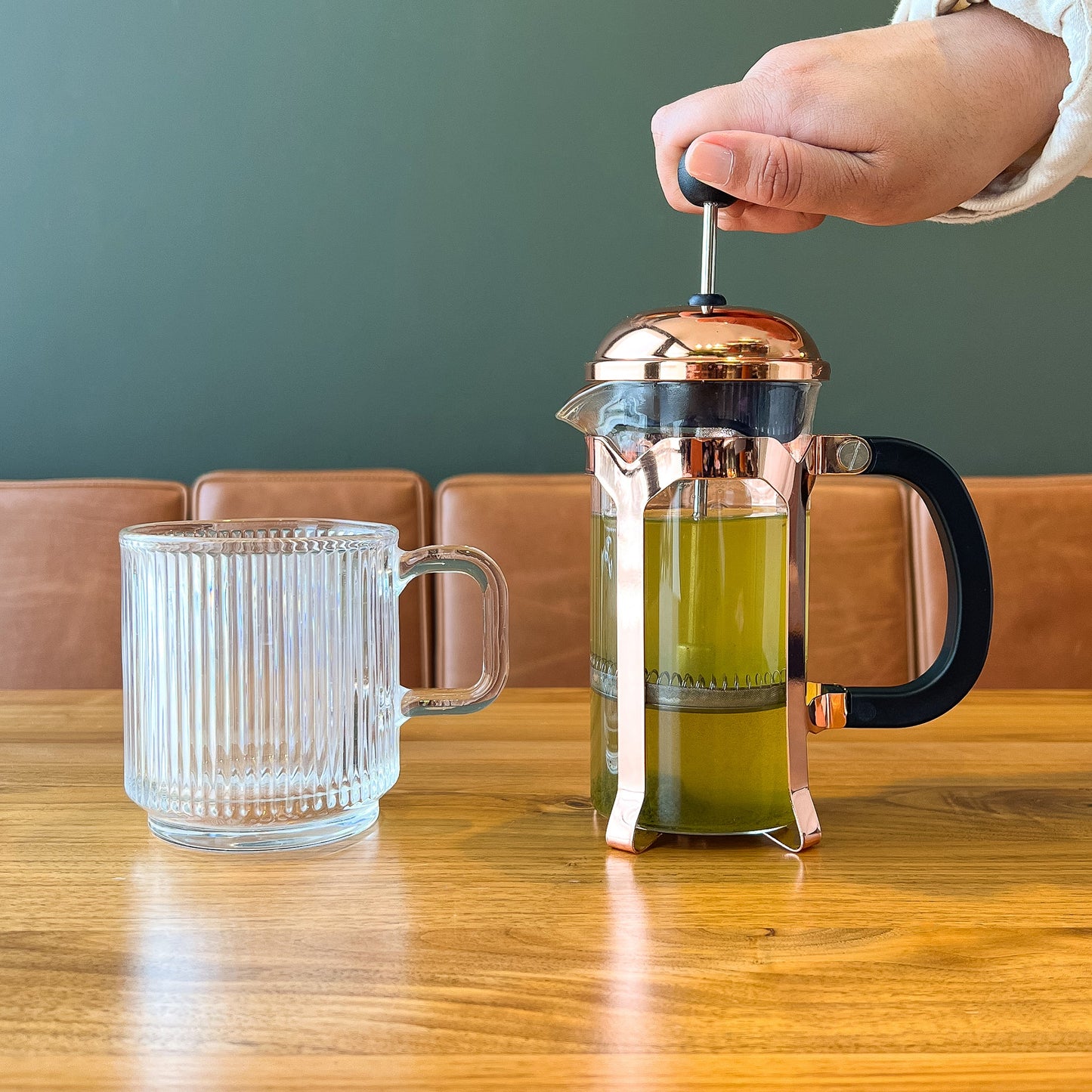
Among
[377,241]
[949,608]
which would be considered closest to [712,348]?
[949,608]

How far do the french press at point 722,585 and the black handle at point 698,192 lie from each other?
28 mm

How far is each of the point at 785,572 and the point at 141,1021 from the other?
336 mm

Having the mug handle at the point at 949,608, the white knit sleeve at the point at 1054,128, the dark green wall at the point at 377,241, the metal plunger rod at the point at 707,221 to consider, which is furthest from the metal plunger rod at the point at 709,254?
the dark green wall at the point at 377,241

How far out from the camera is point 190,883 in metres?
0.50

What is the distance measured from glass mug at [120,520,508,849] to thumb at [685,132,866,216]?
25 cm

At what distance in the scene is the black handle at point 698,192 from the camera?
57 cm

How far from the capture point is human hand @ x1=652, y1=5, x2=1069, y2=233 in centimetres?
65

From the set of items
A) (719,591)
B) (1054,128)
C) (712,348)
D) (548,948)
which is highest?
(1054,128)

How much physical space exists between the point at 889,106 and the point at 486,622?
0.38 meters

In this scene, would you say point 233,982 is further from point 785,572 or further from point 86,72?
point 86,72

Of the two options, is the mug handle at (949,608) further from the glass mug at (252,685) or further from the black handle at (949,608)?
the glass mug at (252,685)

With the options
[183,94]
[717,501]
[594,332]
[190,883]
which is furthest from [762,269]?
[190,883]

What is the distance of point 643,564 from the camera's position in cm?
54

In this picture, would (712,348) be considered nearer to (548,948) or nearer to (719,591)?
(719,591)
